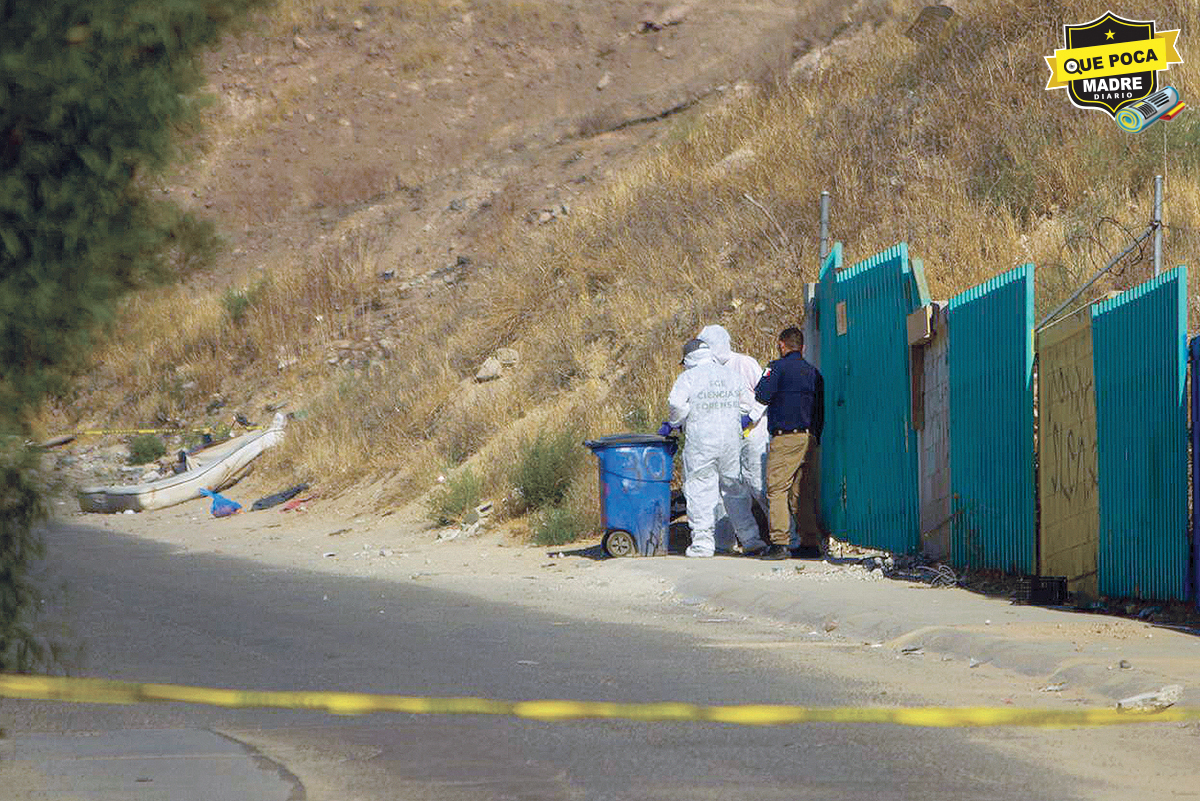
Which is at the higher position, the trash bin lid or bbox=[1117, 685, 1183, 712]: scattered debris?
the trash bin lid

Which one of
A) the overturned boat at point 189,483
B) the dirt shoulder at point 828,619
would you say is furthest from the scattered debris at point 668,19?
the dirt shoulder at point 828,619

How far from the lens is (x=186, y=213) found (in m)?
4.86

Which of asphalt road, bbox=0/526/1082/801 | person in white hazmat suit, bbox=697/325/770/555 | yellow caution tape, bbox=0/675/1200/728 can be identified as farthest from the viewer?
person in white hazmat suit, bbox=697/325/770/555

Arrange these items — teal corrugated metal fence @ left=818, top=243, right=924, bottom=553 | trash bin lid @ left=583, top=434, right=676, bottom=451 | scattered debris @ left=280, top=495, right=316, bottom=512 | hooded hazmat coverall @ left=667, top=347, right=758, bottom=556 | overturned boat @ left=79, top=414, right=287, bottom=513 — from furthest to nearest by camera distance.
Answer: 1. overturned boat @ left=79, top=414, right=287, bottom=513
2. scattered debris @ left=280, top=495, right=316, bottom=512
3. trash bin lid @ left=583, top=434, right=676, bottom=451
4. hooded hazmat coverall @ left=667, top=347, right=758, bottom=556
5. teal corrugated metal fence @ left=818, top=243, right=924, bottom=553

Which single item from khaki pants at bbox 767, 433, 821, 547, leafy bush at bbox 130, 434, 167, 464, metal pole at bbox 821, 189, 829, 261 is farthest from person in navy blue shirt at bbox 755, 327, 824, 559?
Result: leafy bush at bbox 130, 434, 167, 464

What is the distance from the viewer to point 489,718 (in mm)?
7465

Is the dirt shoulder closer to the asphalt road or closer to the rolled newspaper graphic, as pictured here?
the asphalt road

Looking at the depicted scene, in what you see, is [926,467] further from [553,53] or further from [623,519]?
[553,53]

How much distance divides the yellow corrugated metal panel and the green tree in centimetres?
712

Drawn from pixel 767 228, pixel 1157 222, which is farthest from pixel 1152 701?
pixel 767 228

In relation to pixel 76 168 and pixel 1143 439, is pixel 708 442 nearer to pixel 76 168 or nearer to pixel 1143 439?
pixel 1143 439

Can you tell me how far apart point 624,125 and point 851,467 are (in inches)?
897

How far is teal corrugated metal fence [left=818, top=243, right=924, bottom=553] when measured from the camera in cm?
1345

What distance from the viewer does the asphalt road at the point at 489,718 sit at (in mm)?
6082
